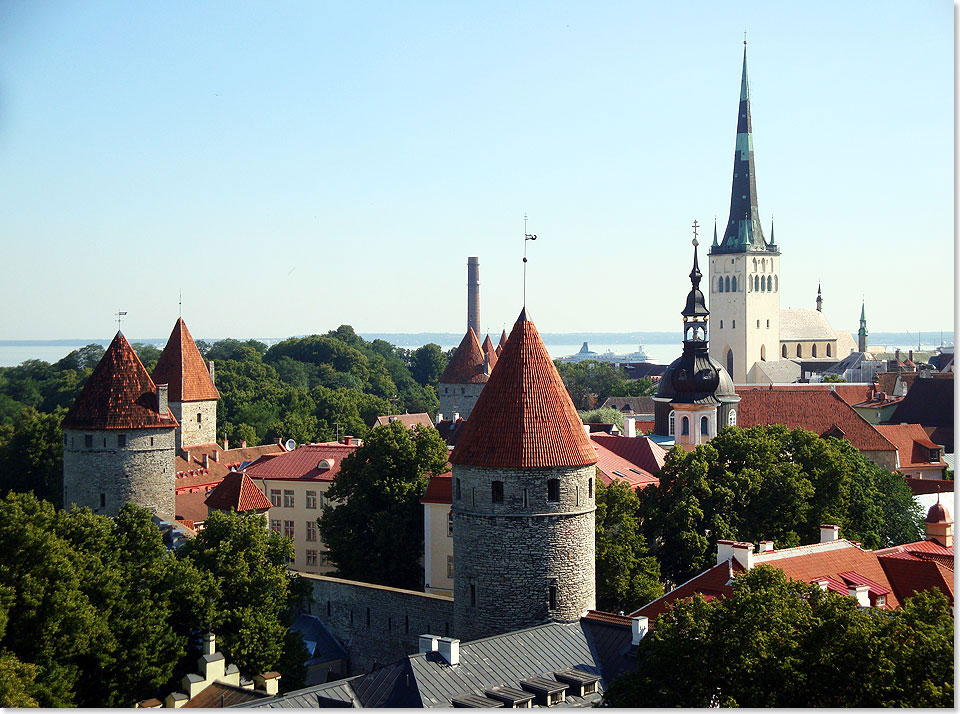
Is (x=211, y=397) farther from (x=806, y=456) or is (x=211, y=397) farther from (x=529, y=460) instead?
(x=529, y=460)

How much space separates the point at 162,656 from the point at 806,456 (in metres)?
18.7

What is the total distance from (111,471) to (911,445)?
34.6m

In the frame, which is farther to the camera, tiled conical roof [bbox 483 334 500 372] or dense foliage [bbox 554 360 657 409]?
dense foliage [bbox 554 360 657 409]

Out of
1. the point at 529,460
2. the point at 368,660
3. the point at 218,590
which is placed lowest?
the point at 368,660

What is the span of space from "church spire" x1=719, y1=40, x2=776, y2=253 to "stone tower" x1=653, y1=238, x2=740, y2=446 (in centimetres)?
6066

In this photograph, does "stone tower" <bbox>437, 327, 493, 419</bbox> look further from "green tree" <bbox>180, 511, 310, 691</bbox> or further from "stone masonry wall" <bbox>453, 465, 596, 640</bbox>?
"stone masonry wall" <bbox>453, 465, 596, 640</bbox>

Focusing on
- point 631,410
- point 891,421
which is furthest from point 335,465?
point 631,410

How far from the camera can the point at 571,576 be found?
25.5 metres

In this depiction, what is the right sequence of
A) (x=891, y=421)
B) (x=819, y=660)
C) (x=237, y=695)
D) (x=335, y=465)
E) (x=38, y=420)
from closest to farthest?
(x=819, y=660) < (x=237, y=695) < (x=335, y=465) < (x=38, y=420) < (x=891, y=421)

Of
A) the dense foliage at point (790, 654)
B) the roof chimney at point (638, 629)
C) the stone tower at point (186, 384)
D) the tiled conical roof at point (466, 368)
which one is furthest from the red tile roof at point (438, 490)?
the tiled conical roof at point (466, 368)

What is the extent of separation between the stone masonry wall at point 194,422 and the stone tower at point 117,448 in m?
12.8

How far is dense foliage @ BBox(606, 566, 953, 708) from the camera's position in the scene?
673 inches

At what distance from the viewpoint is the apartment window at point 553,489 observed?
25.7 m

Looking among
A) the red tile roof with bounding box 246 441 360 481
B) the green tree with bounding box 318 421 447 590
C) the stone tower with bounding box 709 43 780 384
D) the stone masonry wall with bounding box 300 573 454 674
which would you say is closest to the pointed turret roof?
the stone tower with bounding box 709 43 780 384
